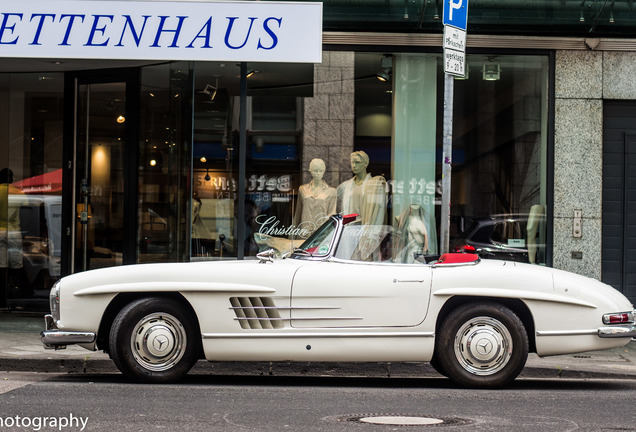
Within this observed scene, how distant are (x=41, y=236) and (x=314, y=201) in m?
4.31

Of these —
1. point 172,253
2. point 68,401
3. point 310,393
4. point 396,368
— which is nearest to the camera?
point 68,401

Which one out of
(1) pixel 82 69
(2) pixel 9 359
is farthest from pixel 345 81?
(2) pixel 9 359

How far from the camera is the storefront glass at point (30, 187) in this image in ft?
44.2

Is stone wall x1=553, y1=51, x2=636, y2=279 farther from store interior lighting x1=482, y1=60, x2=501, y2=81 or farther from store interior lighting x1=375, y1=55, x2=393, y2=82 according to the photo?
store interior lighting x1=375, y1=55, x2=393, y2=82

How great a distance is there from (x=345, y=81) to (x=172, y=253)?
330 cm

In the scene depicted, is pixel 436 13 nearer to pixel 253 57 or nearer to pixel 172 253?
pixel 253 57

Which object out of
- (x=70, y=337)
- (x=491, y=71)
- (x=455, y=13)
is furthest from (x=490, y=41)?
(x=70, y=337)

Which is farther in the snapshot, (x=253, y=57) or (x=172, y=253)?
(x=172, y=253)

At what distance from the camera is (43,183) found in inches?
535

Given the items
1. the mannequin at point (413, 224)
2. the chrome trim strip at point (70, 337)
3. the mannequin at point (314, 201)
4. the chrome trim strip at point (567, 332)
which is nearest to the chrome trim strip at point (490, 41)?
the mannequin at point (314, 201)

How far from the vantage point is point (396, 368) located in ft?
28.4

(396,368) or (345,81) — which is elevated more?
(345,81)

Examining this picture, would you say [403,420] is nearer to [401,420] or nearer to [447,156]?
[401,420]

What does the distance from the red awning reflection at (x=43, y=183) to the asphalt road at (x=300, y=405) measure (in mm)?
5624
